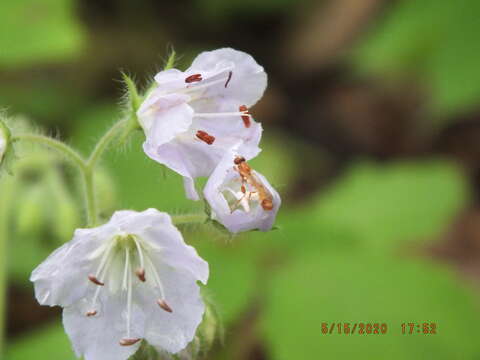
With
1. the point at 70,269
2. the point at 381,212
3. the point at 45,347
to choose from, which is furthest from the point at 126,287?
the point at 381,212

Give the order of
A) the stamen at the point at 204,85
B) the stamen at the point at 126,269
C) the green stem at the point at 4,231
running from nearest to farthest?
the stamen at the point at 126,269 → the stamen at the point at 204,85 → the green stem at the point at 4,231

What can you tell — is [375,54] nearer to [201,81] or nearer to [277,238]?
[277,238]

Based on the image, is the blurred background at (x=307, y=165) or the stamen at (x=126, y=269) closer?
the stamen at (x=126, y=269)

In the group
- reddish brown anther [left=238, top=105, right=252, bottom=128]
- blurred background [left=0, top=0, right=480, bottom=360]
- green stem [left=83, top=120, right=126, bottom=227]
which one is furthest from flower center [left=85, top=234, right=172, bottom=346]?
reddish brown anther [left=238, top=105, right=252, bottom=128]

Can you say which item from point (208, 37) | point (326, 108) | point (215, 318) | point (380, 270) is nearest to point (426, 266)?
point (380, 270)

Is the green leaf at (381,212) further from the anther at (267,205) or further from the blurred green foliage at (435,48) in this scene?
the anther at (267,205)

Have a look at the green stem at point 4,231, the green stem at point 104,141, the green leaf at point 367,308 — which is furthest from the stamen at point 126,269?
the green leaf at point 367,308
